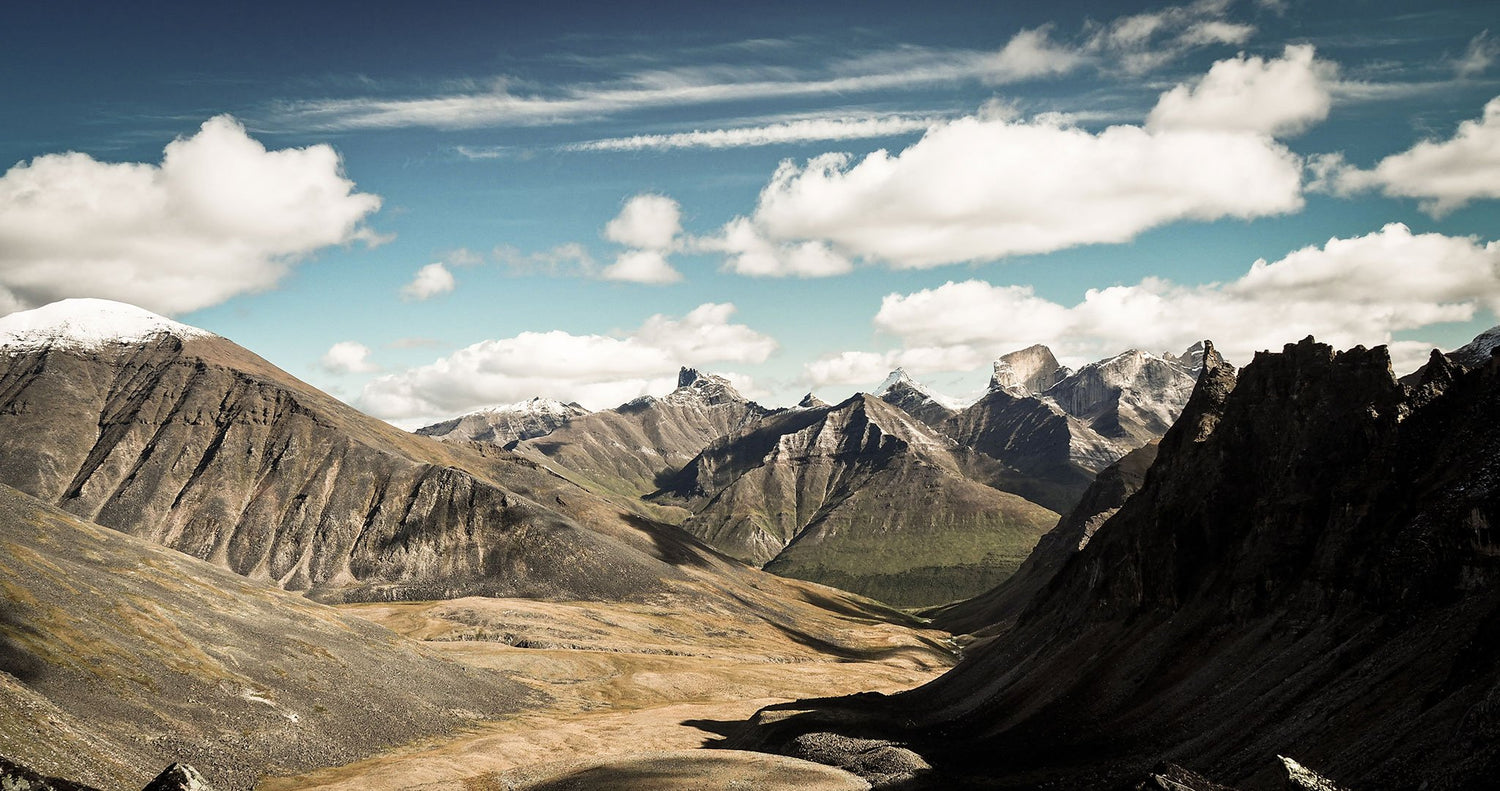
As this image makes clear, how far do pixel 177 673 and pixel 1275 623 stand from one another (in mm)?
104324

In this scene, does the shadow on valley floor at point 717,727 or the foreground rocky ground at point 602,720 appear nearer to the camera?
the foreground rocky ground at point 602,720

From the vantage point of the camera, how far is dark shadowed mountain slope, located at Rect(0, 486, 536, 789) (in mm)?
67188

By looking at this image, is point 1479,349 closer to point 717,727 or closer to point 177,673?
point 717,727

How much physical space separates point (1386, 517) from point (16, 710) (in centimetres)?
10865

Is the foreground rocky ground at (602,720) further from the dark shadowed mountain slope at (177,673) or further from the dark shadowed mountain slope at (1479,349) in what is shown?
the dark shadowed mountain slope at (1479,349)

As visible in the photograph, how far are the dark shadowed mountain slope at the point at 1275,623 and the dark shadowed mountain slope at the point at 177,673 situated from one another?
47.4 meters

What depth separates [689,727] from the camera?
121 meters

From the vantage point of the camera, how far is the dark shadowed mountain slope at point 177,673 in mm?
67188

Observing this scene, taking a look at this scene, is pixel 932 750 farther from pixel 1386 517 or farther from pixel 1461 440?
pixel 1461 440

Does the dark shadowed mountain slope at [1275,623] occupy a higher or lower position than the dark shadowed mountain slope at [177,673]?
higher

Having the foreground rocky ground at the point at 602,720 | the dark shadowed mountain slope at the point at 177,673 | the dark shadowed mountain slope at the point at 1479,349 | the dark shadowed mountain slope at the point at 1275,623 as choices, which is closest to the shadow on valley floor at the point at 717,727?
the foreground rocky ground at the point at 602,720

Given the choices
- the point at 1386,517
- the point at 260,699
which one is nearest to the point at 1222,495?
the point at 1386,517

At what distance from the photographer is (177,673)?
85.9 metres

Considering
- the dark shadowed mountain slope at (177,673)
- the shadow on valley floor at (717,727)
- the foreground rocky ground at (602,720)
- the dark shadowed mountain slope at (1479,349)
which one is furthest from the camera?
the dark shadowed mountain slope at (1479,349)
